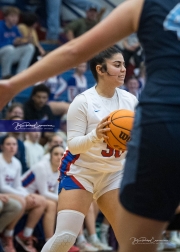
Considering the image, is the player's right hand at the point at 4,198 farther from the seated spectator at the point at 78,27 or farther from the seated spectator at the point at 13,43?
the seated spectator at the point at 78,27

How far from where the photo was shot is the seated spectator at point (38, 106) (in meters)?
8.01

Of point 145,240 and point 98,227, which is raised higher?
point 145,240

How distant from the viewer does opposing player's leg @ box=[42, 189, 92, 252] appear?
13.9 feet

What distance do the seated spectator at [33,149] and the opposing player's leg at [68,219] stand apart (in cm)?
340

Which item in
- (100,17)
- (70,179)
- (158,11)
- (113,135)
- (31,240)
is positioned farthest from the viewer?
(100,17)

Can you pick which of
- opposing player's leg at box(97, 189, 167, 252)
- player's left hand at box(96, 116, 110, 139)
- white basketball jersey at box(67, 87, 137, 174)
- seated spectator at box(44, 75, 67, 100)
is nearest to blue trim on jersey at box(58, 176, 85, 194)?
white basketball jersey at box(67, 87, 137, 174)

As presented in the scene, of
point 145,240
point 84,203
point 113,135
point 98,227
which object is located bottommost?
point 98,227

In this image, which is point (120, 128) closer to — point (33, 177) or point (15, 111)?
point (33, 177)

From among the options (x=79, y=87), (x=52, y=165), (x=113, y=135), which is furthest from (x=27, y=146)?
→ (x=113, y=135)

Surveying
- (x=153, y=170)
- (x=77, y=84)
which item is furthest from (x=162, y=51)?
(x=77, y=84)

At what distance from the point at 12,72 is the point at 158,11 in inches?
334

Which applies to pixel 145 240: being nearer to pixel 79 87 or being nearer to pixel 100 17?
pixel 79 87

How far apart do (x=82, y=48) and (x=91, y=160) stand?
6.96 ft

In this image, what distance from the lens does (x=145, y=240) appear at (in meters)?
2.47
